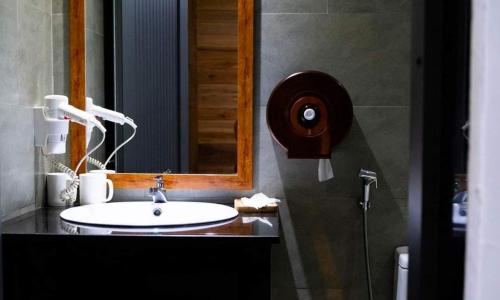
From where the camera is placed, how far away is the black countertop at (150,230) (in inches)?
57.0

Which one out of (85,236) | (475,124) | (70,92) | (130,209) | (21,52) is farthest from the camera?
(70,92)

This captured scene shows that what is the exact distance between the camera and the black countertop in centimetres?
145

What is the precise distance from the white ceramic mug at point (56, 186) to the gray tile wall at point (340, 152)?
22cm

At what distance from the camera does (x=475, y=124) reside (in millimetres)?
281

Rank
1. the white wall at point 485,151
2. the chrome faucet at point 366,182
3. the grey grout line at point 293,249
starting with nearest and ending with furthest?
the white wall at point 485,151 < the chrome faucet at point 366,182 < the grey grout line at point 293,249

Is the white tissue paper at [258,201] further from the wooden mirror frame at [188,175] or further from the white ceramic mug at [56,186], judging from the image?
the white ceramic mug at [56,186]

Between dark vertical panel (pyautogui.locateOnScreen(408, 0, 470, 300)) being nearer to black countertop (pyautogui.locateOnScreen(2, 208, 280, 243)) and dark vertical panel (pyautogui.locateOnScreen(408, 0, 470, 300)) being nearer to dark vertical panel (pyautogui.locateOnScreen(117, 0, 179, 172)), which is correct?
black countertop (pyautogui.locateOnScreen(2, 208, 280, 243))

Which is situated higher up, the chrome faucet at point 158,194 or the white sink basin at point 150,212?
the chrome faucet at point 158,194

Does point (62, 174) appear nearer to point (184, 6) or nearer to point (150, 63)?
point (150, 63)

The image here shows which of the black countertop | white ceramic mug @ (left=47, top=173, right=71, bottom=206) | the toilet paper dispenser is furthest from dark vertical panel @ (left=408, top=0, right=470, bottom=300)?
white ceramic mug @ (left=47, top=173, right=71, bottom=206)

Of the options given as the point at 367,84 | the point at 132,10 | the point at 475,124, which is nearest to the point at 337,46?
the point at 367,84

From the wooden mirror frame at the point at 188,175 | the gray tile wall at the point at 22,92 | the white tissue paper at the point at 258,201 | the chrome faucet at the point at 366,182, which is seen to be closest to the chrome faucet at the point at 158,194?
the wooden mirror frame at the point at 188,175

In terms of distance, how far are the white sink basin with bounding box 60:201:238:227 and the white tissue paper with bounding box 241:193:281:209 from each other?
7cm

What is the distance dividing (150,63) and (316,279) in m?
1.03
